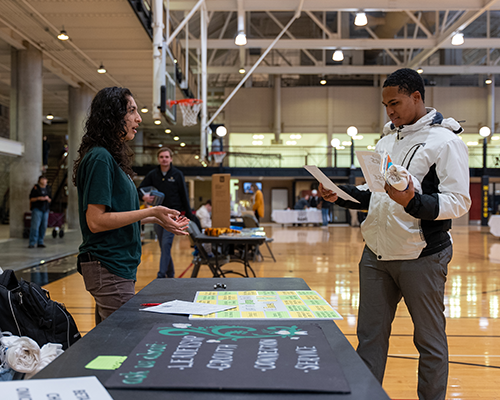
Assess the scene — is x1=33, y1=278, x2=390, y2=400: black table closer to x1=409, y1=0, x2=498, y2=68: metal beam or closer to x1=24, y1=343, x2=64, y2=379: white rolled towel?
x1=24, y1=343, x2=64, y2=379: white rolled towel

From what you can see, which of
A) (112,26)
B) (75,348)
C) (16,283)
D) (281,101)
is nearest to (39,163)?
(112,26)

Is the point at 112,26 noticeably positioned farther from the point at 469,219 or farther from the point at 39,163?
the point at 469,219

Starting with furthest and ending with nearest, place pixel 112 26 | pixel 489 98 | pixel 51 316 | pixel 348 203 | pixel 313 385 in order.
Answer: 1. pixel 489 98
2. pixel 112 26
3. pixel 348 203
4. pixel 51 316
5. pixel 313 385

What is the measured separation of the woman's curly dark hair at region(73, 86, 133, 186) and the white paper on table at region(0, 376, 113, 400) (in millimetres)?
1142

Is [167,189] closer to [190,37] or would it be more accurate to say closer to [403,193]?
[403,193]

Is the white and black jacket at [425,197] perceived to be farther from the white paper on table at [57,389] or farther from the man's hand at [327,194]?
the white paper on table at [57,389]

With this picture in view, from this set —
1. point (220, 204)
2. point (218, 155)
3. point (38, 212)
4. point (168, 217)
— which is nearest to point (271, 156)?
point (218, 155)

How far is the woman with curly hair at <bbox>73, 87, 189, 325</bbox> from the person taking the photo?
1699 mm

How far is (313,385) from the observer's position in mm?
868

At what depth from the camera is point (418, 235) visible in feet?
5.98

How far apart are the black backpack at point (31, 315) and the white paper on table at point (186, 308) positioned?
666 mm

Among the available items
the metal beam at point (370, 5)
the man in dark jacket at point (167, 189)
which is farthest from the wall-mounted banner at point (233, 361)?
the metal beam at point (370, 5)

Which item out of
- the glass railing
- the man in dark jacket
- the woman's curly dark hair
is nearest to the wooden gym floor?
the man in dark jacket

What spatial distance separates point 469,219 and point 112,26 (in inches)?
819
